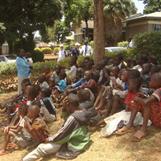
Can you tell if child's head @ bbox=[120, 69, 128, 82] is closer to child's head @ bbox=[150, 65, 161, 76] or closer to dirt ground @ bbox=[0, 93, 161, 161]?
child's head @ bbox=[150, 65, 161, 76]

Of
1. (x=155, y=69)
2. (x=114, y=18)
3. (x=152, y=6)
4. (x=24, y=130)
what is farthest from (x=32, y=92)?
(x=152, y=6)

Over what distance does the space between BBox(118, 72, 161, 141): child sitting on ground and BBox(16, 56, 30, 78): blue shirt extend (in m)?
5.41

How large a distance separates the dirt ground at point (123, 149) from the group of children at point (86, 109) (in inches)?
5.0

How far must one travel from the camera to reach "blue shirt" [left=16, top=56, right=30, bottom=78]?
40.1 ft

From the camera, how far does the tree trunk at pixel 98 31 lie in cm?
1271

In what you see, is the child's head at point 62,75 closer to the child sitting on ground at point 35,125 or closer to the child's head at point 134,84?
the child sitting on ground at point 35,125

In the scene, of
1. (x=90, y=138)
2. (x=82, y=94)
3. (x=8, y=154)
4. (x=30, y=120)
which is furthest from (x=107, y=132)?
(x=8, y=154)

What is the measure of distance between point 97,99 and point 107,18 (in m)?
37.9

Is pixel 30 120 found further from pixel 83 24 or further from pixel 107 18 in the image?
pixel 83 24

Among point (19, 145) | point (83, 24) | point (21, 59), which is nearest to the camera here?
point (19, 145)

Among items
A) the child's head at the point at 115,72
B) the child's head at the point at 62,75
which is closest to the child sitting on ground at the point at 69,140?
the child's head at the point at 115,72

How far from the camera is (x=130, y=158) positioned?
6.90m

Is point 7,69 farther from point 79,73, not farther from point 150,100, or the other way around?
point 150,100

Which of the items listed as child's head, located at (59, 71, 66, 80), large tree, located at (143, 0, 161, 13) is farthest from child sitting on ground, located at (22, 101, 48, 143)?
large tree, located at (143, 0, 161, 13)
